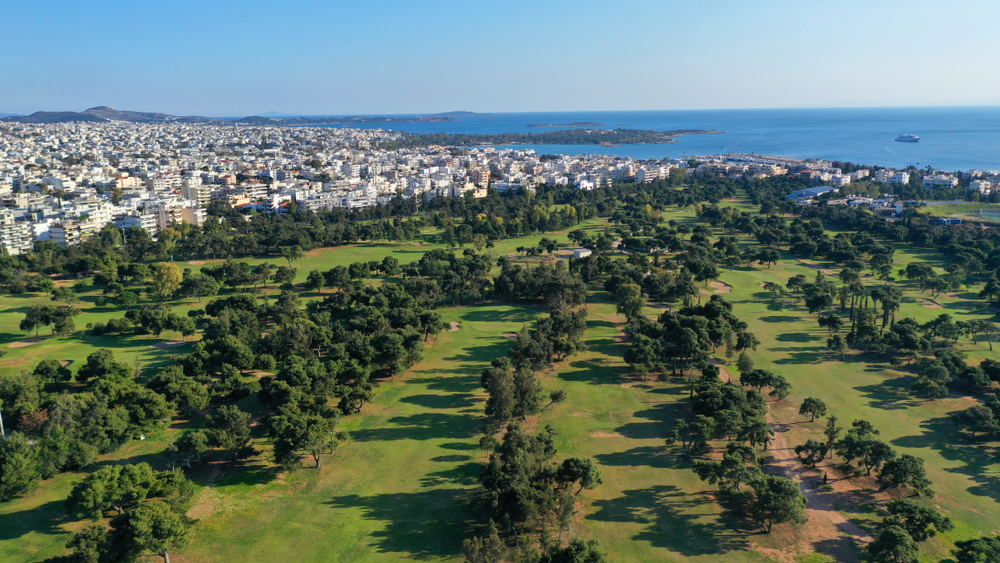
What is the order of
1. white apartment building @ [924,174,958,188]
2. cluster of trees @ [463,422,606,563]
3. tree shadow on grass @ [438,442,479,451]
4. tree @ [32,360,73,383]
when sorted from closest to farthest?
cluster of trees @ [463,422,606,563]
tree shadow on grass @ [438,442,479,451]
tree @ [32,360,73,383]
white apartment building @ [924,174,958,188]

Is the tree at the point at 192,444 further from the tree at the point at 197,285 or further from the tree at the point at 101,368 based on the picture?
the tree at the point at 197,285

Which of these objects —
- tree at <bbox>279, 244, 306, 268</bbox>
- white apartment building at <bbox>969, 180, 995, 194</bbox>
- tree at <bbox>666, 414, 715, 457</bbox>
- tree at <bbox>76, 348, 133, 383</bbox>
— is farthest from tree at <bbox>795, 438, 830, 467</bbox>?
white apartment building at <bbox>969, 180, 995, 194</bbox>

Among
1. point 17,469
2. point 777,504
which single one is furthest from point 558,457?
point 17,469

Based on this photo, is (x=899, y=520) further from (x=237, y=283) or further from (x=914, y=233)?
(x=914, y=233)

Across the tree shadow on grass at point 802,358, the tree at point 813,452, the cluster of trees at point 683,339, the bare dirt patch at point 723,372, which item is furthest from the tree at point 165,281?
the tree at point 813,452

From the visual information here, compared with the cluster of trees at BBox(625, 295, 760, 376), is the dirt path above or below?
below

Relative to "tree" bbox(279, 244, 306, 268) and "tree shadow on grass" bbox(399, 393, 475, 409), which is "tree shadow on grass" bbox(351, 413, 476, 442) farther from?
"tree" bbox(279, 244, 306, 268)
